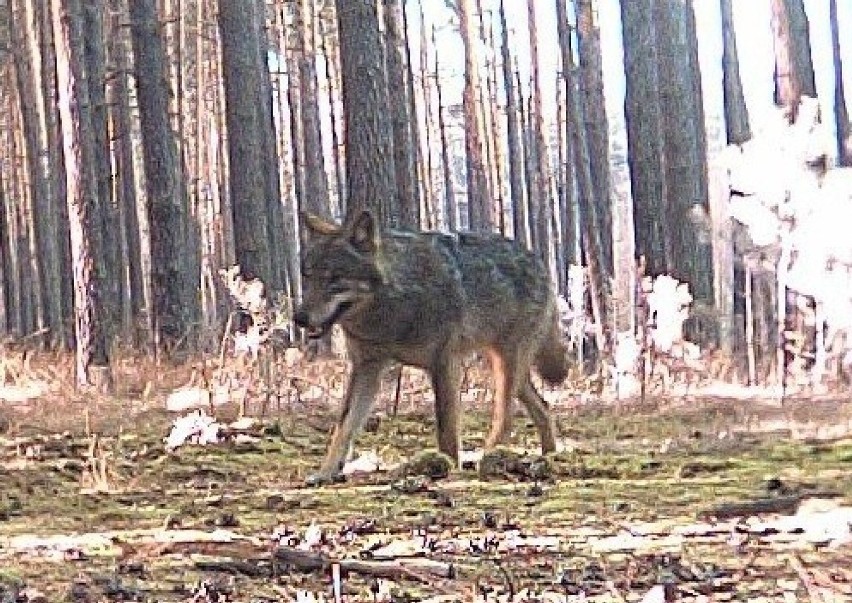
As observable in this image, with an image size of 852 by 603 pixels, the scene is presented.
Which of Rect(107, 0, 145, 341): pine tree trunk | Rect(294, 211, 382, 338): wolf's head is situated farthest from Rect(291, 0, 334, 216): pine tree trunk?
Rect(294, 211, 382, 338): wolf's head

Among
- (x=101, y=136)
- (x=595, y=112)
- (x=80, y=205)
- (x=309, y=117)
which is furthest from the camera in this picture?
(x=309, y=117)

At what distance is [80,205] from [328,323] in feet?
27.7

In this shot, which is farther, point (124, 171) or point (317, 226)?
point (124, 171)

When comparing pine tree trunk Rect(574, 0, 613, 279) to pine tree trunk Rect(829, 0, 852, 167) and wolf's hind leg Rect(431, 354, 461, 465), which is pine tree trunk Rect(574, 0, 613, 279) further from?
wolf's hind leg Rect(431, 354, 461, 465)

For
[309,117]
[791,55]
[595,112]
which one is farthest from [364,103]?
[309,117]

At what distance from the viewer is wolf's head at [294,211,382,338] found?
22.8 ft

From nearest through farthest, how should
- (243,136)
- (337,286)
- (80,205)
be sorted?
(337,286), (80,205), (243,136)

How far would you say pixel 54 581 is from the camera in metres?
3.86

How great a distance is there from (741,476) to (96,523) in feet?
7.70

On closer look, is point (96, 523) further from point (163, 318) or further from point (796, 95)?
point (796, 95)

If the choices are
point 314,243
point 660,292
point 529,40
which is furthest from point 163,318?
point 529,40

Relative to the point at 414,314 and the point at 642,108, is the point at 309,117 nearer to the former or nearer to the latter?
the point at 642,108

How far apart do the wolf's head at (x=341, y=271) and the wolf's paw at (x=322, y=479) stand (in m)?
0.62

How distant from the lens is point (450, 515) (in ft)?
16.4
